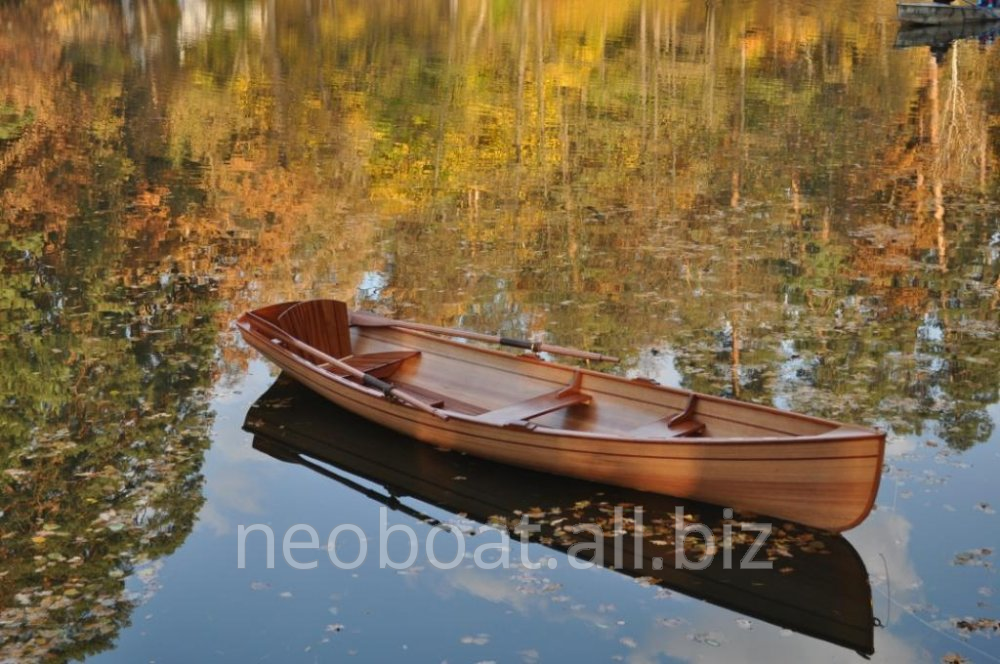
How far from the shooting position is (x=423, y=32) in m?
46.9

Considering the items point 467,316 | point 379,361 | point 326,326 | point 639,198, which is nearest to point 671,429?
point 379,361

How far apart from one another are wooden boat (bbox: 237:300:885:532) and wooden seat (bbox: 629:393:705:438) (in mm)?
10

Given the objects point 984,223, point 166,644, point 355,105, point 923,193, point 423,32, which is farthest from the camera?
point 423,32

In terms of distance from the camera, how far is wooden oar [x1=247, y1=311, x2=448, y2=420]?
980 cm

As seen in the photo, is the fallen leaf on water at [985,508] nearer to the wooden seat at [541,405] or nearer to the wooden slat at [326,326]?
the wooden seat at [541,405]

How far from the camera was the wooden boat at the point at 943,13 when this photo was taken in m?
44.7

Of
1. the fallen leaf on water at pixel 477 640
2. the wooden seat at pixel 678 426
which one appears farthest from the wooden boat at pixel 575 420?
the fallen leaf on water at pixel 477 640

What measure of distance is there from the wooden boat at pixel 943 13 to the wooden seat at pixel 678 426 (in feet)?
128

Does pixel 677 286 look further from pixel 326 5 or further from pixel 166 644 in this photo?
pixel 326 5

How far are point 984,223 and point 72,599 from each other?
14.2 meters

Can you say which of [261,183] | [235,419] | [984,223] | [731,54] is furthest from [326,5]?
[235,419]

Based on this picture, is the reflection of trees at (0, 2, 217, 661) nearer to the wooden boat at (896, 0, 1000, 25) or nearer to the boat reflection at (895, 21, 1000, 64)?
the boat reflection at (895, 21, 1000, 64)

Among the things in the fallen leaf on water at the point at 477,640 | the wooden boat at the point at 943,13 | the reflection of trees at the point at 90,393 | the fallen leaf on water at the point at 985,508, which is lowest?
the fallen leaf on water at the point at 477,640

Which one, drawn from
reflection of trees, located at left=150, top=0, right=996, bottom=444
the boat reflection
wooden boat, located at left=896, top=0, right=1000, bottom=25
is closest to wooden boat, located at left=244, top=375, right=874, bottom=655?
reflection of trees, located at left=150, top=0, right=996, bottom=444
